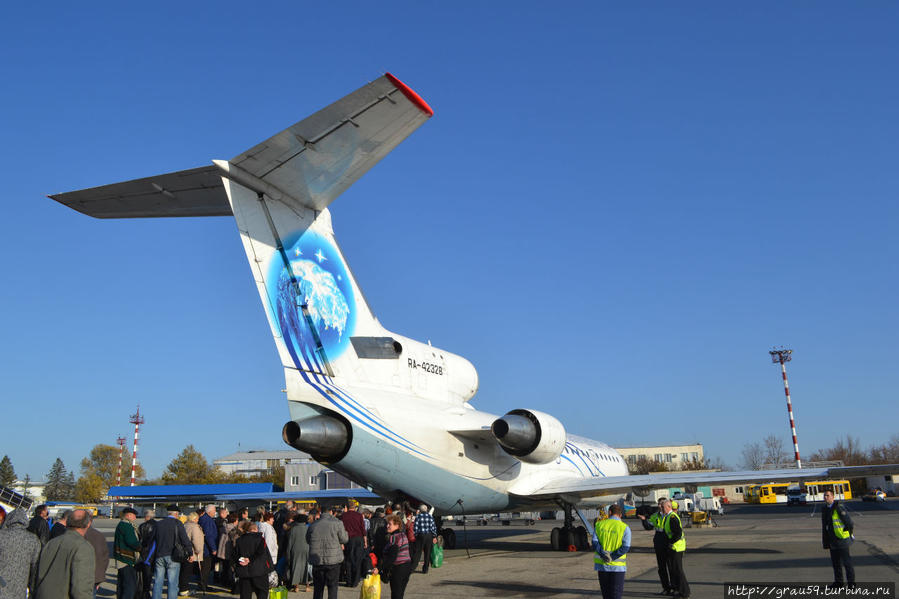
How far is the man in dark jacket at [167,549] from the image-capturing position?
8.26 metres

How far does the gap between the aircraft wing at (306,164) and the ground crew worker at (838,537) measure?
6693 millimetres

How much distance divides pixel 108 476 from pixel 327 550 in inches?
3473

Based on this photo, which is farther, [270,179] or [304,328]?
[304,328]

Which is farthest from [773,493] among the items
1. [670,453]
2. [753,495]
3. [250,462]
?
[250,462]

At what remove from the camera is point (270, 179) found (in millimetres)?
9109

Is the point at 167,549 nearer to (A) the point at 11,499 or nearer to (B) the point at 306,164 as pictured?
(B) the point at 306,164

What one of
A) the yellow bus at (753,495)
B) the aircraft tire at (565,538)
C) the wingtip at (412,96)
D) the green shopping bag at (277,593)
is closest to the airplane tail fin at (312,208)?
the wingtip at (412,96)

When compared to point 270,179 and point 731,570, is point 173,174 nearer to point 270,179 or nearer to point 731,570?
point 270,179

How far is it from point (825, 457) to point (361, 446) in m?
99.2

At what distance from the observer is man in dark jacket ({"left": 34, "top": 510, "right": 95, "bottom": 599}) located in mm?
4793

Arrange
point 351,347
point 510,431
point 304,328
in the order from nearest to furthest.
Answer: point 304,328 < point 351,347 < point 510,431

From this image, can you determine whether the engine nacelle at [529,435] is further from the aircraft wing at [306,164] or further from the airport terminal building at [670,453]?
the airport terminal building at [670,453]

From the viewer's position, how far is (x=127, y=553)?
817 cm

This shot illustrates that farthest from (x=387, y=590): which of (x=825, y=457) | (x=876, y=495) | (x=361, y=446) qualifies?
(x=825, y=457)
